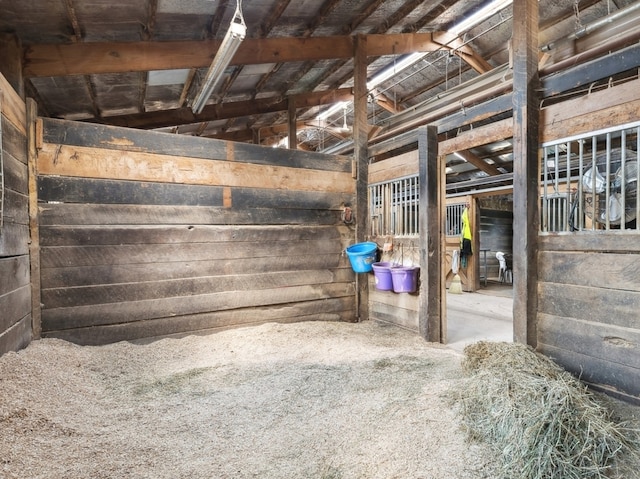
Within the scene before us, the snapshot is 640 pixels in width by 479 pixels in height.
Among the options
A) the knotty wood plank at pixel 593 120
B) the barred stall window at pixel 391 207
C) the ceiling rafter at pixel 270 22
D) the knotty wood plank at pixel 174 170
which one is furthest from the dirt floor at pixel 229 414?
the ceiling rafter at pixel 270 22

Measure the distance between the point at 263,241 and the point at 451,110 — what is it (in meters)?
2.21

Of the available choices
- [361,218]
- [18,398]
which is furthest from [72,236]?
[361,218]

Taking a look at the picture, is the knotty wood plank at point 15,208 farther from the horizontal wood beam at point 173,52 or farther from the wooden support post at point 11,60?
the horizontal wood beam at point 173,52

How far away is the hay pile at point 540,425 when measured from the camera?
4.30ft

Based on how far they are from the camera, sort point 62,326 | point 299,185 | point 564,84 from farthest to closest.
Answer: point 299,185 → point 62,326 → point 564,84

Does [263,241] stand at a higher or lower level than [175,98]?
lower

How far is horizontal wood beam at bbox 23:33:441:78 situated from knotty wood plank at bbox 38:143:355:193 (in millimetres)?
588

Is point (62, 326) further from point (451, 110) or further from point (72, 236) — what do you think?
point (451, 110)

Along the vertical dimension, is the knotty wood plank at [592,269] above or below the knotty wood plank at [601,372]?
above

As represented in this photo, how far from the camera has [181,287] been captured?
2885mm

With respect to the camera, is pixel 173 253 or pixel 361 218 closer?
pixel 173 253

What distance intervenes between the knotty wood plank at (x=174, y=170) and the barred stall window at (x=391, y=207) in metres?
0.37

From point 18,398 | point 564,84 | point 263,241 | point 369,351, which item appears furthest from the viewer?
point 263,241

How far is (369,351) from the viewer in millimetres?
2723
